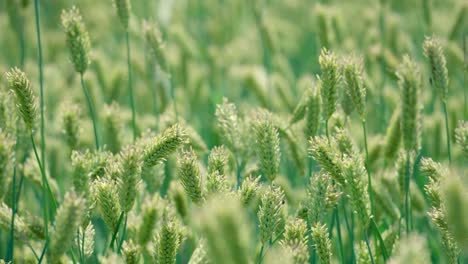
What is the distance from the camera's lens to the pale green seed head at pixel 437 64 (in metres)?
1.22

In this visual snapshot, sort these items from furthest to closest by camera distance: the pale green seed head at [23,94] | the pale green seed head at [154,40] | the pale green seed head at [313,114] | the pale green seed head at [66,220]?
the pale green seed head at [154,40]
the pale green seed head at [313,114]
the pale green seed head at [23,94]
the pale green seed head at [66,220]

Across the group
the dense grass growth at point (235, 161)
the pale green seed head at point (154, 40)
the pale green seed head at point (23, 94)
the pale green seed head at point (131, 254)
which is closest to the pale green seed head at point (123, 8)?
the dense grass growth at point (235, 161)

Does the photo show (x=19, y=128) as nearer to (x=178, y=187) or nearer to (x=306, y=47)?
(x=178, y=187)

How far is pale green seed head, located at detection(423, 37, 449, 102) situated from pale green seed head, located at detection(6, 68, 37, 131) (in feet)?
2.50

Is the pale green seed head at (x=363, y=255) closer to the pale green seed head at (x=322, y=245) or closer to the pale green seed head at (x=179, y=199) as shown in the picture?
the pale green seed head at (x=322, y=245)

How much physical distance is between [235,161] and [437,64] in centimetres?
52

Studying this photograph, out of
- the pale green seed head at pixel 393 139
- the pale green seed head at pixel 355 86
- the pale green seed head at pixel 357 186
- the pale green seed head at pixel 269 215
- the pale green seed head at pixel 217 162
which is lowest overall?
the pale green seed head at pixel 269 215

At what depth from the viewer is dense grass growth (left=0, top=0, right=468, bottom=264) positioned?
1029mm

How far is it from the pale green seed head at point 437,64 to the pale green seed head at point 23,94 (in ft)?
2.50

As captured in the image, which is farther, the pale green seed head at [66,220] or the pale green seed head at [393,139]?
the pale green seed head at [393,139]

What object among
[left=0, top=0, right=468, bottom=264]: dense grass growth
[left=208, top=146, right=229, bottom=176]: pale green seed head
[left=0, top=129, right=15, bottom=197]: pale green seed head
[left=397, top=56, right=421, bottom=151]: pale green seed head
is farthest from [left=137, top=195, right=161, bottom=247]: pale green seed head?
[left=397, top=56, right=421, bottom=151]: pale green seed head

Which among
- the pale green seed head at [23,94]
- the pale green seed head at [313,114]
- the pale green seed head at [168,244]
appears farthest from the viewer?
the pale green seed head at [313,114]

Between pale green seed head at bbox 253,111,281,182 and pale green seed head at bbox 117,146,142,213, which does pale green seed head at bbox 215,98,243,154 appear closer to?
pale green seed head at bbox 253,111,281,182

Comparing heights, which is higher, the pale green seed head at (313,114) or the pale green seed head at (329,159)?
the pale green seed head at (313,114)
